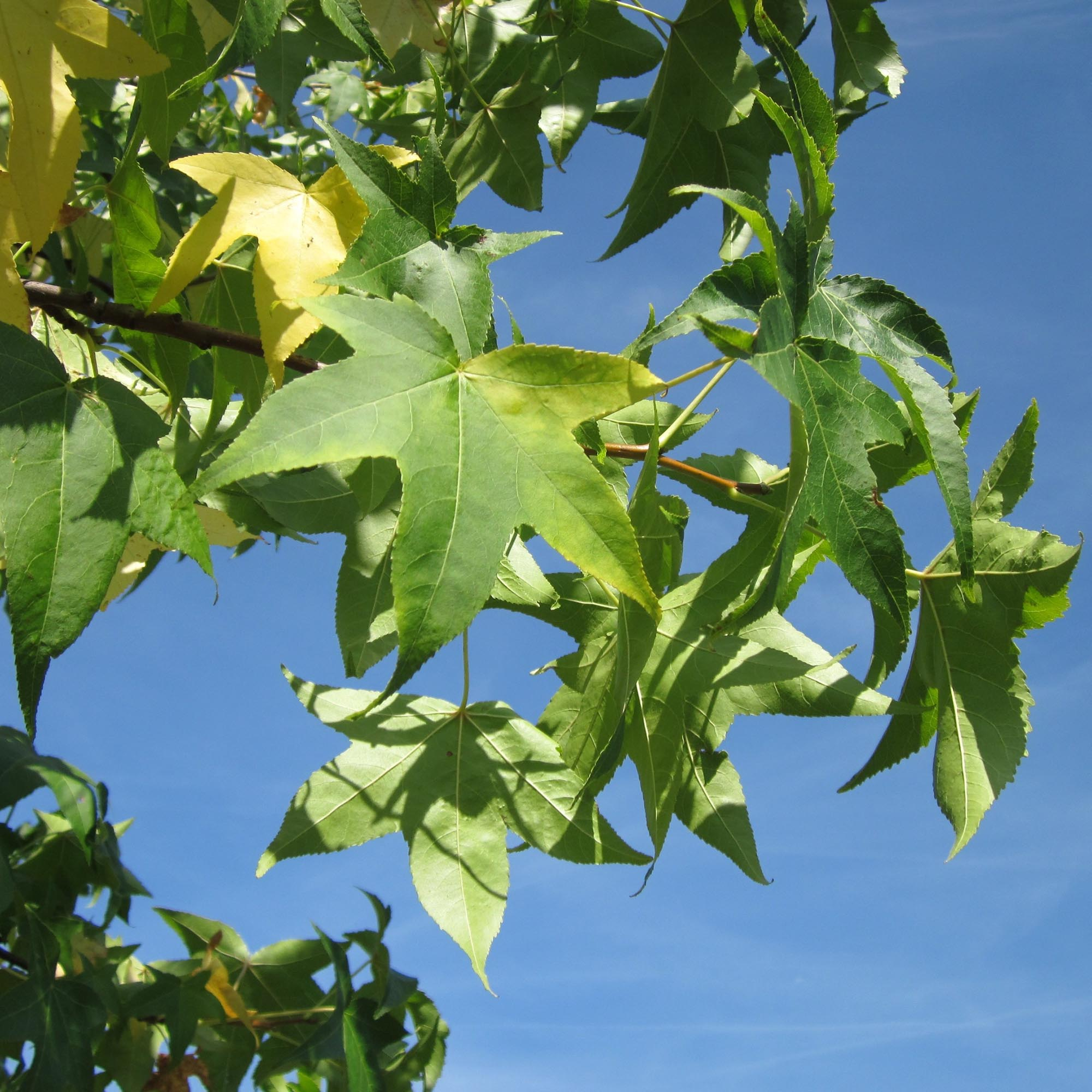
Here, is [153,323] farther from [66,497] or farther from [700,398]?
[700,398]

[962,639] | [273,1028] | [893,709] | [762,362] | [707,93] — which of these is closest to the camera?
[762,362]

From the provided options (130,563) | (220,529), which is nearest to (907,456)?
(220,529)

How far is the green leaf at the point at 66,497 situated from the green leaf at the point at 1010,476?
894 mm

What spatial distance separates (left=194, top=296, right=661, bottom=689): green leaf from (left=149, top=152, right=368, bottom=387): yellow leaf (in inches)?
6.1

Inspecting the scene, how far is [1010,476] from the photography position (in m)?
1.20

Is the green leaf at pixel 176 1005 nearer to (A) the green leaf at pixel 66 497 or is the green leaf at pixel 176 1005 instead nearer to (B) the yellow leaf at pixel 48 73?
(A) the green leaf at pixel 66 497

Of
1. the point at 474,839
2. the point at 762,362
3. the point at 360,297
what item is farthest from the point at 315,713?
the point at 762,362

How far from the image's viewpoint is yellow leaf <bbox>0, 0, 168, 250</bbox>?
883 millimetres

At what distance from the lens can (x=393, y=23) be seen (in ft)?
4.96

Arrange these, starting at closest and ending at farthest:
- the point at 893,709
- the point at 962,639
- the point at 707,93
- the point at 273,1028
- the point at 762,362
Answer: the point at 762,362
the point at 893,709
the point at 962,639
the point at 707,93
the point at 273,1028

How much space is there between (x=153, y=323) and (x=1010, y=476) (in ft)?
3.13

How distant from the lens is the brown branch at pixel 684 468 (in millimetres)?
954

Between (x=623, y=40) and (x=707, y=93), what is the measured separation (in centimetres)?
18

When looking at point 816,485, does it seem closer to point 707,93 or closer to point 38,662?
point 38,662
